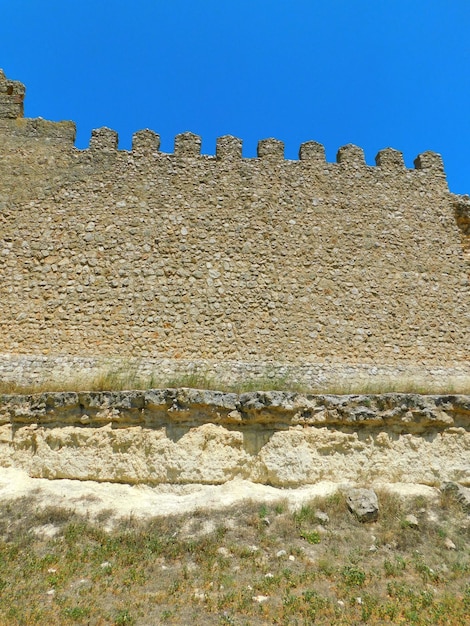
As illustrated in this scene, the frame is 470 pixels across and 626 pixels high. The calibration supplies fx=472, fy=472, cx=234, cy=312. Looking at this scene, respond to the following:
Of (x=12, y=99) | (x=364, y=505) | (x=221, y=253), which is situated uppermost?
(x=12, y=99)

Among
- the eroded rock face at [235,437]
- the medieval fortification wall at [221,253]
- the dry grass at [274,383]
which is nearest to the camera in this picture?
the eroded rock face at [235,437]

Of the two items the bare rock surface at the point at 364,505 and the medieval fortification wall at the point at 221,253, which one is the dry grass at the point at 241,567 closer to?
the bare rock surface at the point at 364,505

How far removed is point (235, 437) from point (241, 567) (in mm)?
1924

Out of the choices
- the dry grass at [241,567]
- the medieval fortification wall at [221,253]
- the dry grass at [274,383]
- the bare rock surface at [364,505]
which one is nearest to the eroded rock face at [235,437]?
the bare rock surface at [364,505]

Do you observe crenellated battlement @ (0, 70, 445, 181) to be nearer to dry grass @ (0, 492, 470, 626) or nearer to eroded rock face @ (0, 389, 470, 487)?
eroded rock face @ (0, 389, 470, 487)

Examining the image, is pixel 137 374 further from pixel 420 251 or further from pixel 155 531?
pixel 420 251

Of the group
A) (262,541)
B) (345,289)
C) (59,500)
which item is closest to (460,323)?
(345,289)

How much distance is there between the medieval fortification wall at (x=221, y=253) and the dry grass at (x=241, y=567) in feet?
17.5

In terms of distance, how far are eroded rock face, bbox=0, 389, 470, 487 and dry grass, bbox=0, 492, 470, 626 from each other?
24.3 inches

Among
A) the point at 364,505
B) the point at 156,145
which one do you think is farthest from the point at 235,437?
the point at 156,145

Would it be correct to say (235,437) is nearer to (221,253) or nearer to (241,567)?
(241,567)

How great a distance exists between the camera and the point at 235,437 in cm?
650

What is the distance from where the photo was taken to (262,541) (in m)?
5.18

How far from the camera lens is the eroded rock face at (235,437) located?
6375mm
